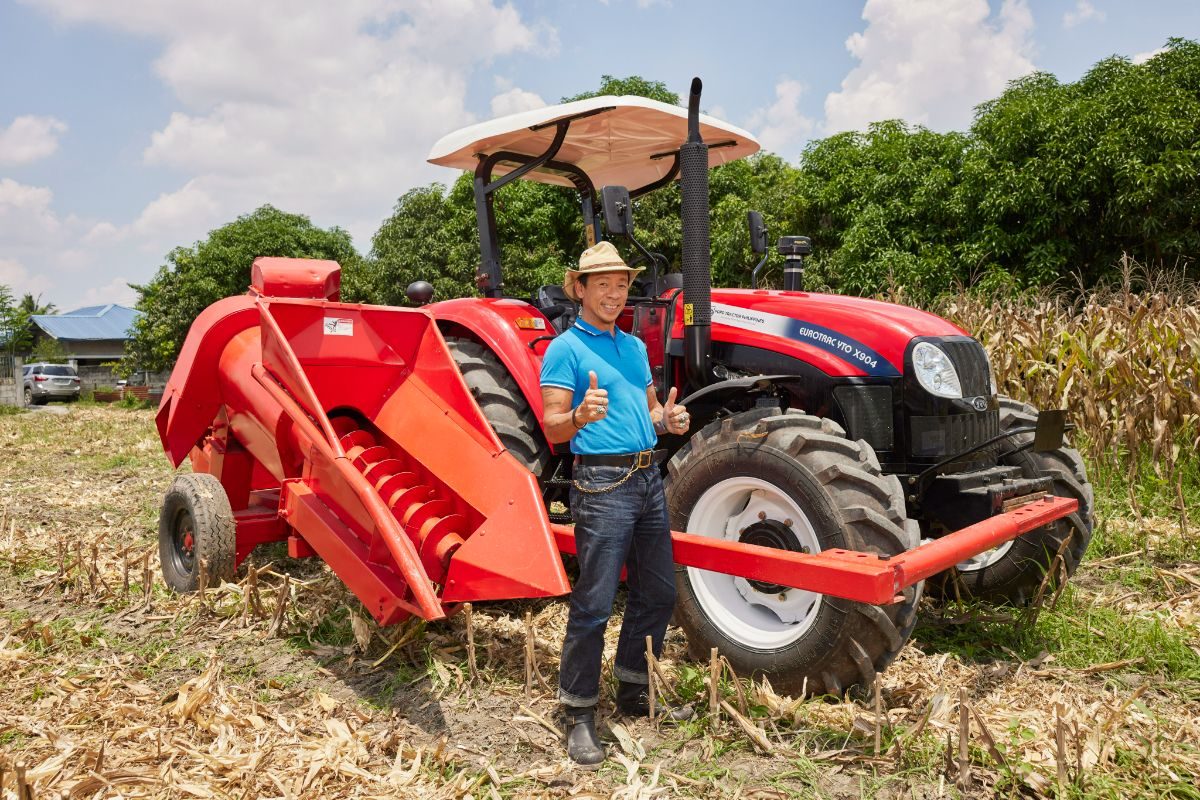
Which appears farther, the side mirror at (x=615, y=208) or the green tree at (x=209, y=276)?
the green tree at (x=209, y=276)

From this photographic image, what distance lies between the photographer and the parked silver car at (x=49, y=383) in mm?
29828

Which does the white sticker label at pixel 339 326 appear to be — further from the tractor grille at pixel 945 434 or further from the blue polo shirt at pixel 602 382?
the tractor grille at pixel 945 434

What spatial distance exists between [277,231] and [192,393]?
27.8 m

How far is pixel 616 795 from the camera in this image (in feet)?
8.65

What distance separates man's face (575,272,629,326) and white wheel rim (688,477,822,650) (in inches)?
36.9

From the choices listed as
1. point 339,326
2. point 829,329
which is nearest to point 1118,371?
point 829,329

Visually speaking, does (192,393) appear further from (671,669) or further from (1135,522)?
(1135,522)

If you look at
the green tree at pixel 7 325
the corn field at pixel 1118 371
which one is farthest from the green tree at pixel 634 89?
the green tree at pixel 7 325

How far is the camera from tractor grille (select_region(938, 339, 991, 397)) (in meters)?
3.84

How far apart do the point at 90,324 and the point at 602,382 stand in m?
60.5

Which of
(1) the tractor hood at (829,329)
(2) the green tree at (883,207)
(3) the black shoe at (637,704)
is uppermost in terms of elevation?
(2) the green tree at (883,207)

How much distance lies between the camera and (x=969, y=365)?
3955 millimetres

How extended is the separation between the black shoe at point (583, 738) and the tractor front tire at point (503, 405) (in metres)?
1.44

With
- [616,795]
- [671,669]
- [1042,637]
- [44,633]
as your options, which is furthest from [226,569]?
[1042,637]
